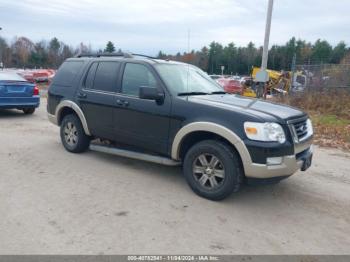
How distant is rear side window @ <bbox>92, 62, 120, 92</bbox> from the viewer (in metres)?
5.80

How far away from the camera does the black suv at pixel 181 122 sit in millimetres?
4238

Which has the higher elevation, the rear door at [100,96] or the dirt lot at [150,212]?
the rear door at [100,96]

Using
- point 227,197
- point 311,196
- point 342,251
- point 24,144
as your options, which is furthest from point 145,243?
point 24,144

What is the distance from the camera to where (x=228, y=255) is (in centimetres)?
329

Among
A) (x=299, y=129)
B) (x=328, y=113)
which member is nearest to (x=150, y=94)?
(x=299, y=129)

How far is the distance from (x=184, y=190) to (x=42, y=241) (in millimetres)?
2080

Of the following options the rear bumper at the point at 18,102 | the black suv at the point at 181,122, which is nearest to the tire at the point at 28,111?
the rear bumper at the point at 18,102

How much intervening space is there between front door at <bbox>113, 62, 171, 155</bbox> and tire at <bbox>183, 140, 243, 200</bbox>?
57cm

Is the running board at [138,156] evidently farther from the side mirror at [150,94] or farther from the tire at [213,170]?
the side mirror at [150,94]

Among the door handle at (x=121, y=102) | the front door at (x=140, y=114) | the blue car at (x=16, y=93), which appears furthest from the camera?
the blue car at (x=16, y=93)

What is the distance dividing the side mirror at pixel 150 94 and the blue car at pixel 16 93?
6.81 meters

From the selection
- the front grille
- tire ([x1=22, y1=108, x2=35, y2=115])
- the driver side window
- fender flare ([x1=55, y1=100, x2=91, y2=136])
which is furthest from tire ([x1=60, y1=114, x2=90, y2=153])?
tire ([x1=22, y1=108, x2=35, y2=115])

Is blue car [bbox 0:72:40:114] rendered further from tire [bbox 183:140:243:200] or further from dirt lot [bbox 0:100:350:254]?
tire [bbox 183:140:243:200]

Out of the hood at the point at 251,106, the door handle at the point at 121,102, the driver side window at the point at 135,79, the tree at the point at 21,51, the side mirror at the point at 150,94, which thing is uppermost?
the tree at the point at 21,51
